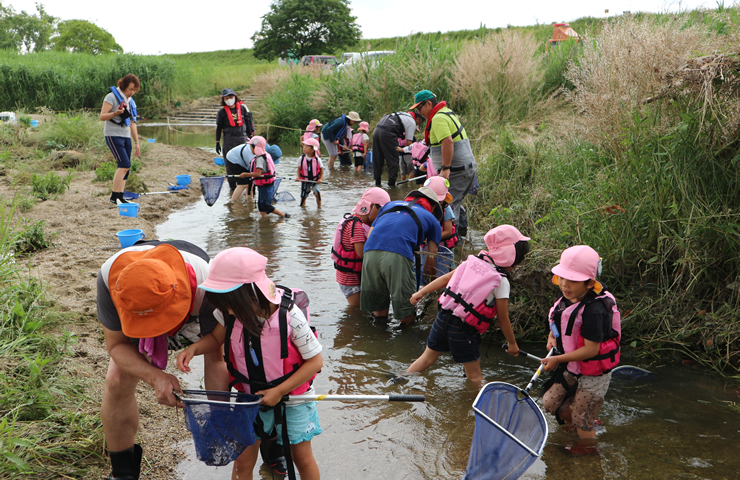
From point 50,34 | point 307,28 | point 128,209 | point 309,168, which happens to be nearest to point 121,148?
point 128,209

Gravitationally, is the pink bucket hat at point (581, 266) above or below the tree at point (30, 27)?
below

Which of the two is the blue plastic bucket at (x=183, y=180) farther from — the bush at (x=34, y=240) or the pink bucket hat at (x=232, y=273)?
the pink bucket hat at (x=232, y=273)

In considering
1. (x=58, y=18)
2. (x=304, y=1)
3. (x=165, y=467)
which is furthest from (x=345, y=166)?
(x=58, y=18)

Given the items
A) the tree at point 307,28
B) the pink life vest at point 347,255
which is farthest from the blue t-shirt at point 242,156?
the tree at point 307,28

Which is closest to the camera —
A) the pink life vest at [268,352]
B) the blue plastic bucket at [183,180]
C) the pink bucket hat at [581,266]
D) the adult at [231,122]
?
the pink life vest at [268,352]

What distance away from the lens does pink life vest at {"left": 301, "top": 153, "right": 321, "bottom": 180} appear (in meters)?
9.46

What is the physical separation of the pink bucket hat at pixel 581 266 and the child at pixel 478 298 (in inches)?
19.3

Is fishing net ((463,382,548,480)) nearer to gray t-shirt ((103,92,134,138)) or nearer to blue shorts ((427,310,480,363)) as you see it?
blue shorts ((427,310,480,363))

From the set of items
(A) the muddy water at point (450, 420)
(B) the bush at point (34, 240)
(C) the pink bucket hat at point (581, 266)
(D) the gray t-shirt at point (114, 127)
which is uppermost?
(D) the gray t-shirt at point (114, 127)

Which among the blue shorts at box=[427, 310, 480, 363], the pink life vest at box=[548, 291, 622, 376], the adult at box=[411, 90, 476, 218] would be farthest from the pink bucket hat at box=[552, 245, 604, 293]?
the adult at box=[411, 90, 476, 218]

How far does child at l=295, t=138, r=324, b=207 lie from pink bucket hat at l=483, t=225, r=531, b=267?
20.1 feet

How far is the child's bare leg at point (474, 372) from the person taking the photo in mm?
3967

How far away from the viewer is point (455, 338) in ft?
12.5

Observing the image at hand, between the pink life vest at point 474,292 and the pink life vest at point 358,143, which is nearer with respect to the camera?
the pink life vest at point 474,292
